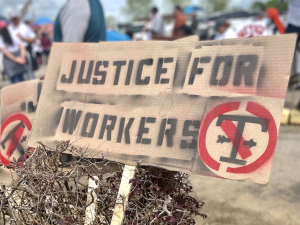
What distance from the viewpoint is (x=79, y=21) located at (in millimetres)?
3133

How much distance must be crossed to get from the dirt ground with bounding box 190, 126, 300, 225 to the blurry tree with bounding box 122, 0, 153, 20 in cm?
8100

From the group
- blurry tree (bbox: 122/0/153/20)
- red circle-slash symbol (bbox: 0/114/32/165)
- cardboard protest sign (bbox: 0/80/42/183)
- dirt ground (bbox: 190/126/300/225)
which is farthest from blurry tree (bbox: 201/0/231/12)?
red circle-slash symbol (bbox: 0/114/32/165)

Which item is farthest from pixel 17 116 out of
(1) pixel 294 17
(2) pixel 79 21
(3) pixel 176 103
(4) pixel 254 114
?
(1) pixel 294 17

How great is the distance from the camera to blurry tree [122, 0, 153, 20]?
82312 millimetres

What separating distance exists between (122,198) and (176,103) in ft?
1.82

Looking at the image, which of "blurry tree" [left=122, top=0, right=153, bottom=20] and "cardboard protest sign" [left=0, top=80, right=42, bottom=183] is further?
"blurry tree" [left=122, top=0, right=153, bottom=20]

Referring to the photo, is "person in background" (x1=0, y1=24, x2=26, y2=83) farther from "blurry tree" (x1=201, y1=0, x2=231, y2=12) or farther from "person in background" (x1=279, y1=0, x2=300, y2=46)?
"blurry tree" (x1=201, y1=0, x2=231, y2=12)

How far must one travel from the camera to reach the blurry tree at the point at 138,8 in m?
82.3

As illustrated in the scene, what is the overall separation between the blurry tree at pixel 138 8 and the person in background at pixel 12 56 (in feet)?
255

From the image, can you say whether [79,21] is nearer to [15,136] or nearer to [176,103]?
[15,136]

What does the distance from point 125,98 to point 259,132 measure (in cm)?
76

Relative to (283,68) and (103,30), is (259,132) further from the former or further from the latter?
(103,30)

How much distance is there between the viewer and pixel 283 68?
1709 millimetres

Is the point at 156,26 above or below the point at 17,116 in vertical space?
above
